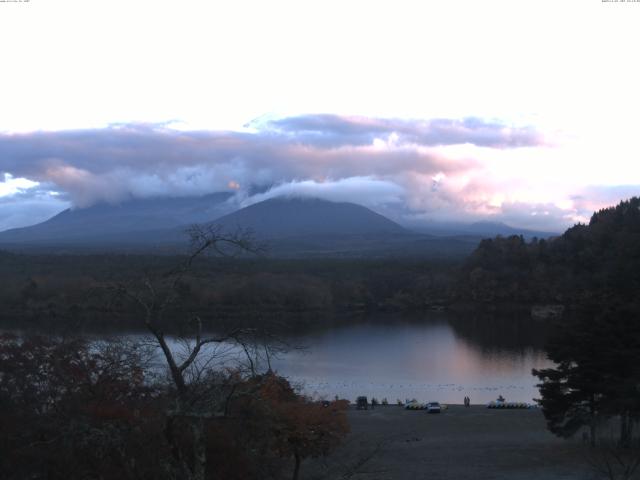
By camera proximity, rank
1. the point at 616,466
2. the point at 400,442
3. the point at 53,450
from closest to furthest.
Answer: the point at 53,450, the point at 616,466, the point at 400,442

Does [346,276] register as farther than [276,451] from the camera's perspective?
Yes

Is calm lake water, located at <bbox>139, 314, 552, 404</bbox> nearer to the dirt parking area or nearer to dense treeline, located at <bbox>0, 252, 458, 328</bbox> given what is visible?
the dirt parking area

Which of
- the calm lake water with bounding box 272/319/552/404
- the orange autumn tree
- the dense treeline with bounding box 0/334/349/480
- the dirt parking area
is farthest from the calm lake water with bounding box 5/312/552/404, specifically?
the orange autumn tree

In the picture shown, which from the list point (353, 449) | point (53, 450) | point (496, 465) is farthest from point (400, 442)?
point (53, 450)

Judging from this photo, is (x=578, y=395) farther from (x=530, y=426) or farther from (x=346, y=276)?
(x=346, y=276)

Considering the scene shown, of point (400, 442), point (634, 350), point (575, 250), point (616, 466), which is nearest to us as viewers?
point (616, 466)

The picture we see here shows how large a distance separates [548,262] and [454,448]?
3958 centimetres

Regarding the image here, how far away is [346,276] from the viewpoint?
5106cm

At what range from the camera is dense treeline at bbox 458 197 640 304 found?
45094 mm

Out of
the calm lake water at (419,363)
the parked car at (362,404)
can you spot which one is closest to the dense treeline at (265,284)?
the calm lake water at (419,363)

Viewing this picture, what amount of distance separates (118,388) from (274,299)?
3231 centimetres

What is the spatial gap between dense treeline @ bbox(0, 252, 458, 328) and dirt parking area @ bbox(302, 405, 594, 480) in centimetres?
1724

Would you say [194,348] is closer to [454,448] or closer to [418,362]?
[454,448]

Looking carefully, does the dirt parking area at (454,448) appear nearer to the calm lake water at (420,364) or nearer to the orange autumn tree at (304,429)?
the orange autumn tree at (304,429)
